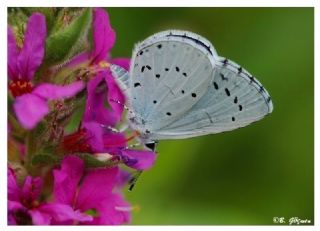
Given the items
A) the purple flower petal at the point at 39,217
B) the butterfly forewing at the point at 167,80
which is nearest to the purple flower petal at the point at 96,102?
the butterfly forewing at the point at 167,80

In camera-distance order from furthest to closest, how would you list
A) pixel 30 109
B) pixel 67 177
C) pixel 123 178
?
pixel 123 178, pixel 67 177, pixel 30 109

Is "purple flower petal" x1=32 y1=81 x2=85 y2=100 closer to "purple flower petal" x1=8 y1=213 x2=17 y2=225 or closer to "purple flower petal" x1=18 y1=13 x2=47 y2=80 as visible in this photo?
"purple flower petal" x1=18 y1=13 x2=47 y2=80

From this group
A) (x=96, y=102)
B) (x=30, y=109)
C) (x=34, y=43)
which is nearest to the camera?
(x=30, y=109)

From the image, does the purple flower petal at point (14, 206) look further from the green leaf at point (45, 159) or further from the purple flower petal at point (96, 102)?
the purple flower petal at point (96, 102)

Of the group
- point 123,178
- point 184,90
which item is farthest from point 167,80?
point 123,178

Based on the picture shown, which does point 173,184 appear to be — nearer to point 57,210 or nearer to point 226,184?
point 226,184

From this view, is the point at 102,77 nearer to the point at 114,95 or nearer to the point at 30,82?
the point at 114,95
